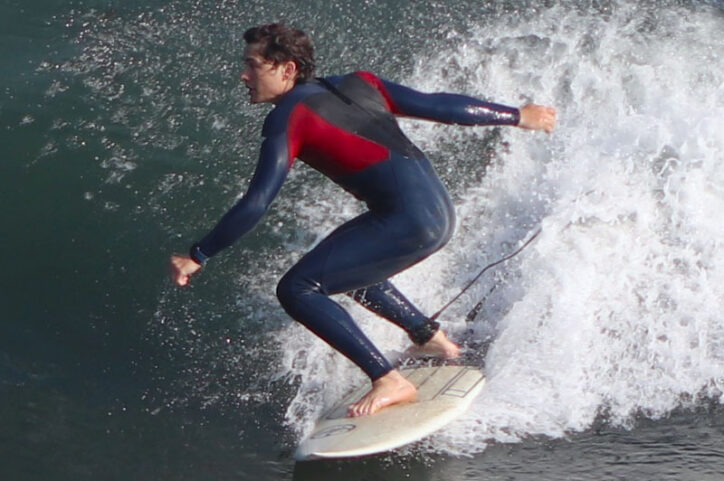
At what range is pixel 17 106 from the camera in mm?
6625

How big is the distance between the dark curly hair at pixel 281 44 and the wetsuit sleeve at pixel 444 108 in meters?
0.28

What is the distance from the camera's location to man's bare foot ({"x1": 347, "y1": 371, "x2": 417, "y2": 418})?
4391mm

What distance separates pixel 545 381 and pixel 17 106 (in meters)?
3.60

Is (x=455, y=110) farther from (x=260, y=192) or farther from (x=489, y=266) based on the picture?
(x=489, y=266)

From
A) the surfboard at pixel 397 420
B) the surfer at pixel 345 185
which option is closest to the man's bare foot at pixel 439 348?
the surfboard at pixel 397 420

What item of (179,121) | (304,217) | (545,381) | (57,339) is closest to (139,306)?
(57,339)

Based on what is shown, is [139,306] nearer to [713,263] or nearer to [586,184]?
[586,184]

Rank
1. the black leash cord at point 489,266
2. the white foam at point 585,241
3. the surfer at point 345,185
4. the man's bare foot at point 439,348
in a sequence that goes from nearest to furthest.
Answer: the surfer at point 345,185 < the white foam at point 585,241 < the man's bare foot at point 439,348 < the black leash cord at point 489,266

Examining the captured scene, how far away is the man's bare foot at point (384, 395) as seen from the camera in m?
4.39

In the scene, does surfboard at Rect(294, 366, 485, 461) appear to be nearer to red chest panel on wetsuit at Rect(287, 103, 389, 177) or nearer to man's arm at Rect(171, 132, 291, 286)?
man's arm at Rect(171, 132, 291, 286)

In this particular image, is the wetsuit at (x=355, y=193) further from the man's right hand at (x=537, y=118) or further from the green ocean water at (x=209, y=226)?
the green ocean water at (x=209, y=226)

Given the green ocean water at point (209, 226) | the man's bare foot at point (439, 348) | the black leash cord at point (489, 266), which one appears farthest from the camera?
the black leash cord at point (489, 266)

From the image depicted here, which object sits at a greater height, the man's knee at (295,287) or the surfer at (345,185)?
the surfer at (345,185)

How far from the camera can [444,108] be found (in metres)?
4.47
